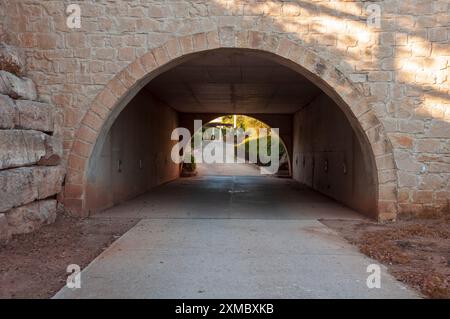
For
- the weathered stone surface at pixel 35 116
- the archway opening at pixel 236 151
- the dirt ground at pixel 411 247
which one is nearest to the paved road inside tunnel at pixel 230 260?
the dirt ground at pixel 411 247

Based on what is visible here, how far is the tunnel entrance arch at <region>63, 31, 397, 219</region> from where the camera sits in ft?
17.6

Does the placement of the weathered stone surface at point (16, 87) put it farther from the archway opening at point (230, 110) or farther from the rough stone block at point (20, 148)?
the archway opening at point (230, 110)

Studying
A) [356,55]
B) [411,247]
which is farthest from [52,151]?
[411,247]

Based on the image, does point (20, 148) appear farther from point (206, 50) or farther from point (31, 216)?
point (206, 50)

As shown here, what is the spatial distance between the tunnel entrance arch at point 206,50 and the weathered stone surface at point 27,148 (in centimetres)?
33

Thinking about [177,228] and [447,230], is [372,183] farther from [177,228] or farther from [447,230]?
[177,228]

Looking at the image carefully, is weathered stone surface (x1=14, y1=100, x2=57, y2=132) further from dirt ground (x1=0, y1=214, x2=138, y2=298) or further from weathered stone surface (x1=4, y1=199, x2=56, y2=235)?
dirt ground (x1=0, y1=214, x2=138, y2=298)

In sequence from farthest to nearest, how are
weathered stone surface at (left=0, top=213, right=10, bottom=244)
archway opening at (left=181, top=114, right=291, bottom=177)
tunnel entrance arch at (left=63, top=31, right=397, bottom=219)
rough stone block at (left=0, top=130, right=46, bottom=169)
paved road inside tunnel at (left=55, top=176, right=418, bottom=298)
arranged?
1. archway opening at (left=181, top=114, right=291, bottom=177)
2. tunnel entrance arch at (left=63, top=31, right=397, bottom=219)
3. rough stone block at (left=0, top=130, right=46, bottom=169)
4. weathered stone surface at (left=0, top=213, right=10, bottom=244)
5. paved road inside tunnel at (left=55, top=176, right=418, bottom=298)

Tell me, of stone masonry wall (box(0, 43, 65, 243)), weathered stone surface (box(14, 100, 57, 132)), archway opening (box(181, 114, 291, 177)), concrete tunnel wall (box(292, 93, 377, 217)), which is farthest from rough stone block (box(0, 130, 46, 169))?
archway opening (box(181, 114, 291, 177))

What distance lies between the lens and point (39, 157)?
4816mm

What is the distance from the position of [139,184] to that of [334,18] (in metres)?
5.62

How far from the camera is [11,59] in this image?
4930mm

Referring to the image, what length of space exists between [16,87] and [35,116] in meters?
0.40
